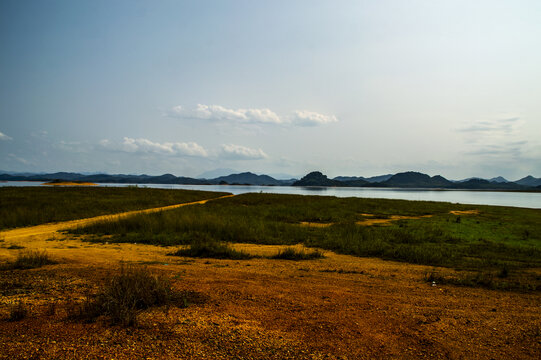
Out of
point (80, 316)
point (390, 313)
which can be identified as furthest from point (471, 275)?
point (80, 316)

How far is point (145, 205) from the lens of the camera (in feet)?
110

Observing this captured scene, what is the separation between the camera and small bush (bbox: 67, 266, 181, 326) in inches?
189

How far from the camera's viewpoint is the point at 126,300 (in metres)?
5.16

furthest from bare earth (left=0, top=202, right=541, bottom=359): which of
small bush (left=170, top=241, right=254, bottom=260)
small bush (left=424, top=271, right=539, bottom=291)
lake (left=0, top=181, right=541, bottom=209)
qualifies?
lake (left=0, top=181, right=541, bottom=209)

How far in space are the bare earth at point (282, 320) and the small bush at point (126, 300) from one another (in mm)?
189

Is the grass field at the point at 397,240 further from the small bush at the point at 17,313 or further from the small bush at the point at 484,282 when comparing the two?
the small bush at the point at 17,313

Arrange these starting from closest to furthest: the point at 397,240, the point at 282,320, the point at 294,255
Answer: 1. the point at 282,320
2. the point at 294,255
3. the point at 397,240

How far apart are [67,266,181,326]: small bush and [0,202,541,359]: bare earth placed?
19cm

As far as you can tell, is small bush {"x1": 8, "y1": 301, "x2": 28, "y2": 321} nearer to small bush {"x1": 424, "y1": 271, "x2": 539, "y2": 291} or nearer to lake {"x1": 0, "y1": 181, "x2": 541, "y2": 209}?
small bush {"x1": 424, "y1": 271, "x2": 539, "y2": 291}

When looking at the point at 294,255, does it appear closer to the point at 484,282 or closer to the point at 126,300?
the point at 484,282

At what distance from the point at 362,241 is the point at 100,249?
1200 cm

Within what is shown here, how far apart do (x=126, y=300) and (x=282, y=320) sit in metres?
2.76

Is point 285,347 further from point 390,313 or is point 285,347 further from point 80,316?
point 80,316

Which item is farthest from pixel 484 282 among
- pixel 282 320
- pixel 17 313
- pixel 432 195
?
pixel 432 195
